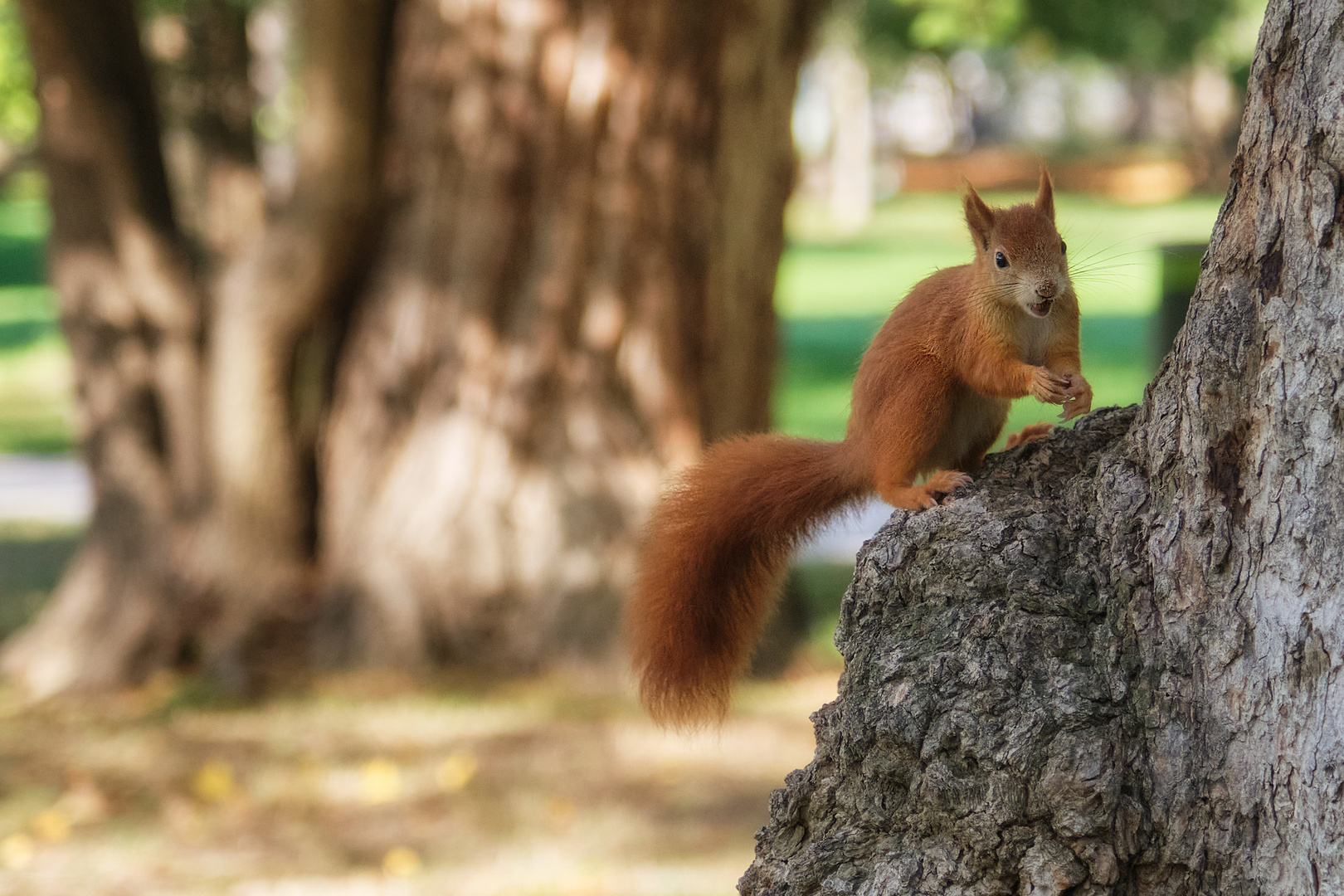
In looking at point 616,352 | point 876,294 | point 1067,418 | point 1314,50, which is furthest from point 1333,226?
point 876,294

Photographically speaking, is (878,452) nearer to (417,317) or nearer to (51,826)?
(51,826)

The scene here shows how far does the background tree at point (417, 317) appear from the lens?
469cm

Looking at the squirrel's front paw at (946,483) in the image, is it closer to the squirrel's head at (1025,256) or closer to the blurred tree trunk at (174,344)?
the squirrel's head at (1025,256)

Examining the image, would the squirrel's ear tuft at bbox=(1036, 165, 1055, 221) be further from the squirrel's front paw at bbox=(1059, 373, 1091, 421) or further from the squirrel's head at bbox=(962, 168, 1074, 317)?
the squirrel's front paw at bbox=(1059, 373, 1091, 421)

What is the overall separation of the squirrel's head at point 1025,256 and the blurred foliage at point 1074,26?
5280mm

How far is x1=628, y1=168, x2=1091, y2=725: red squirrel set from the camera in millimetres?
1717

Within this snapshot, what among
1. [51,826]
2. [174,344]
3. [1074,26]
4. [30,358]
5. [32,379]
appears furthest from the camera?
[30,358]

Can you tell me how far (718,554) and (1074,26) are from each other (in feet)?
24.4

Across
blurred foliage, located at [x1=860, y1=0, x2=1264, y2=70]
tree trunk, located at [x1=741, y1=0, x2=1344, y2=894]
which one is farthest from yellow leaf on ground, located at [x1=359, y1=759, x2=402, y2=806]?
blurred foliage, located at [x1=860, y1=0, x2=1264, y2=70]

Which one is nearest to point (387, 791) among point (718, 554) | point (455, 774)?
point (455, 774)

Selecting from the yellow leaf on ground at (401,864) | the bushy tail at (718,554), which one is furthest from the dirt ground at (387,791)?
the bushy tail at (718,554)

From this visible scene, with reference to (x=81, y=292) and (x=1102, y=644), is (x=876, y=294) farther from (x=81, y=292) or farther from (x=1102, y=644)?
(x=1102, y=644)

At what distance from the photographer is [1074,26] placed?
850cm

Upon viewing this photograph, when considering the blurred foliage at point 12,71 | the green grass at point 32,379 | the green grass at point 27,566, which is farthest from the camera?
the green grass at point 32,379
